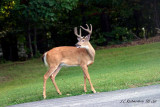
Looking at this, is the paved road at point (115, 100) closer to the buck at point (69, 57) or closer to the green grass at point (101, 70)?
the buck at point (69, 57)

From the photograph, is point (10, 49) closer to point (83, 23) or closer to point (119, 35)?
point (83, 23)

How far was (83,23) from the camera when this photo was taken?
2791 cm

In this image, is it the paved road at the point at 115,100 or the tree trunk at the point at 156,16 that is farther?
the tree trunk at the point at 156,16

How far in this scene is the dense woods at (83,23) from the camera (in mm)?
26562

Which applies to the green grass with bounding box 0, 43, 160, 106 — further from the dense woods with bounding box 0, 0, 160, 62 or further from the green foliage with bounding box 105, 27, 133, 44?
the dense woods with bounding box 0, 0, 160, 62

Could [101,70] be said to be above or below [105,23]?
below

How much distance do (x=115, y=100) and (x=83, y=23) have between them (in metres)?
19.4

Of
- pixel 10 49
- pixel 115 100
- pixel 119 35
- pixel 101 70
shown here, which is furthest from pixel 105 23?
pixel 115 100

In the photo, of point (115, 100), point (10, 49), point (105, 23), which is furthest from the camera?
point (10, 49)

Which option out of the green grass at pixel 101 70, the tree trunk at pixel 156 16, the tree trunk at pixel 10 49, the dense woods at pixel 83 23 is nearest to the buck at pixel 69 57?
the green grass at pixel 101 70

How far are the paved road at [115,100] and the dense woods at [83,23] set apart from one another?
51.0ft

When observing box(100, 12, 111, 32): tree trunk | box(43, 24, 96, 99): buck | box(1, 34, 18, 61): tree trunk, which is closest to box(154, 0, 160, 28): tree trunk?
box(100, 12, 111, 32): tree trunk

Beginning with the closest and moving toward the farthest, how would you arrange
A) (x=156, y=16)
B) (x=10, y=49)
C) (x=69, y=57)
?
1. (x=69, y=57)
2. (x=156, y=16)
3. (x=10, y=49)

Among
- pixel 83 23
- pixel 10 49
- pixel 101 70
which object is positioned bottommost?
pixel 10 49
